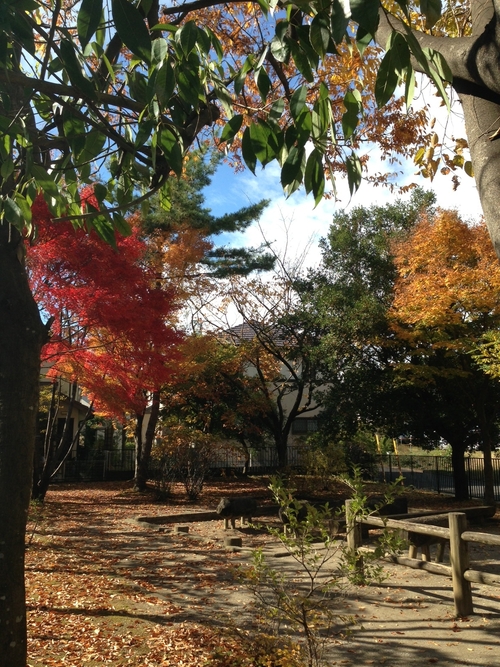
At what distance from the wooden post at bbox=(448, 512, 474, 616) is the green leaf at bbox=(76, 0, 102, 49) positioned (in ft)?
20.5

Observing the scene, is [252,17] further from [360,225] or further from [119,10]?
[360,225]

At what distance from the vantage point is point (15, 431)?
391cm

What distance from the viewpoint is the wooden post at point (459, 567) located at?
6363mm

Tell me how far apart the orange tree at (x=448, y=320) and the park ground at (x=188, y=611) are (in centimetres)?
688

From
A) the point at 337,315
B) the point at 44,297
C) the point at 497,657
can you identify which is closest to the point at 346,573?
the point at 497,657

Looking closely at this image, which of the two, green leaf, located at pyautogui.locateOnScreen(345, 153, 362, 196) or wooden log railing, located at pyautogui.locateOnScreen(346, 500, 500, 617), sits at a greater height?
green leaf, located at pyautogui.locateOnScreen(345, 153, 362, 196)

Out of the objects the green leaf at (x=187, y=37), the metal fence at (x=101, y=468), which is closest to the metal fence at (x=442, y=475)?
the metal fence at (x=101, y=468)

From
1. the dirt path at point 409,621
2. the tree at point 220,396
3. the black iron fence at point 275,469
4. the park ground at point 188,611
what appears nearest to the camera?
the park ground at point 188,611

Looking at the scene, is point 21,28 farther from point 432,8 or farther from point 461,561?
point 461,561

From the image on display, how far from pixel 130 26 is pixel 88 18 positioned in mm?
187

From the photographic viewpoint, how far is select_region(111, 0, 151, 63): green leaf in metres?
2.13

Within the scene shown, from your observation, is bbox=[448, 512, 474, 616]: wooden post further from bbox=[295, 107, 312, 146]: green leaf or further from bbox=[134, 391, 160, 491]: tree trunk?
bbox=[134, 391, 160, 491]: tree trunk

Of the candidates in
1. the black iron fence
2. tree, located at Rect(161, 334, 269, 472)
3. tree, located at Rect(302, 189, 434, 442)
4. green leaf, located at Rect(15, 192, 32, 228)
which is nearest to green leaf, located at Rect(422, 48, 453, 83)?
green leaf, located at Rect(15, 192, 32, 228)

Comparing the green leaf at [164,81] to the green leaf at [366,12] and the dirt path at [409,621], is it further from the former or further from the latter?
the dirt path at [409,621]
